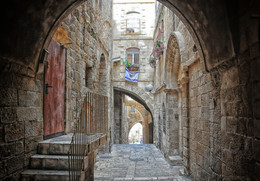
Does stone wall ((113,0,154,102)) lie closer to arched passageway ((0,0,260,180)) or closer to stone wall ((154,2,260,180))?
stone wall ((154,2,260,180))

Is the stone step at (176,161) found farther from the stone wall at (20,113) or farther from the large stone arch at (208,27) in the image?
the large stone arch at (208,27)

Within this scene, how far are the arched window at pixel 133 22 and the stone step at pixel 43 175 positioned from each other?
12526 mm

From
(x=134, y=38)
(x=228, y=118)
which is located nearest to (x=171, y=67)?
(x=228, y=118)

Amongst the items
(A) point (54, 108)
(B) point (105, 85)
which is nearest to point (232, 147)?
(A) point (54, 108)

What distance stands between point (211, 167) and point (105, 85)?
749 cm

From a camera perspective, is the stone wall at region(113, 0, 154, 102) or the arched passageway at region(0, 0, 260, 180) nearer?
the arched passageway at region(0, 0, 260, 180)

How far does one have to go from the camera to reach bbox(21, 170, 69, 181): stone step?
2963mm

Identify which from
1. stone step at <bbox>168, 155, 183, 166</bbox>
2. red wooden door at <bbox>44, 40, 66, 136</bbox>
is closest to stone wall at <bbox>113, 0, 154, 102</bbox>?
stone step at <bbox>168, 155, 183, 166</bbox>

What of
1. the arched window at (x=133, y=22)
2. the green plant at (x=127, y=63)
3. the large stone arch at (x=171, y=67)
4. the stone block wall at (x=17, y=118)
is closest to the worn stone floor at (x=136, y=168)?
the large stone arch at (x=171, y=67)

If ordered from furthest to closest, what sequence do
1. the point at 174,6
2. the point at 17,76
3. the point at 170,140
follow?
the point at 170,140 → the point at 174,6 → the point at 17,76

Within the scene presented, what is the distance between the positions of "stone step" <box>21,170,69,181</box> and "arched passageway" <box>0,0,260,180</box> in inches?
6.1

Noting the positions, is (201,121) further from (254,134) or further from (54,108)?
(54,108)

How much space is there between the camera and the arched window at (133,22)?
1462cm

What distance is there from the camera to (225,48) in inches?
101
